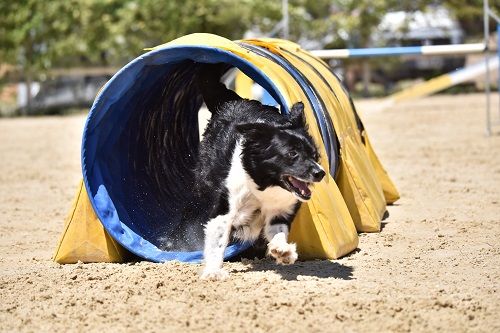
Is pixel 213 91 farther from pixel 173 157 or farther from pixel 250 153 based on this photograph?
pixel 250 153

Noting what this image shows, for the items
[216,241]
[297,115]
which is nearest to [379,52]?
[297,115]

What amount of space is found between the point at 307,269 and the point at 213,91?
174 cm

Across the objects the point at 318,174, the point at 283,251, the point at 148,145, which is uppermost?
the point at 318,174

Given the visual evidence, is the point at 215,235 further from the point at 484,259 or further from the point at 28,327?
the point at 484,259

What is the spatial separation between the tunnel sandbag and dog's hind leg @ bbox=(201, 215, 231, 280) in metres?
0.44

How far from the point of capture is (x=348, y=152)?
7.26 meters

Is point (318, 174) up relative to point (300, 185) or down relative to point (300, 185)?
up

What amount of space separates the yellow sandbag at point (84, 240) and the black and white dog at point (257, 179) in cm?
85

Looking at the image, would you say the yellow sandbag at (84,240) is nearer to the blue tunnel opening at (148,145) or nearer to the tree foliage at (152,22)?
the blue tunnel opening at (148,145)

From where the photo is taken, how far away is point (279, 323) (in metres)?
4.39

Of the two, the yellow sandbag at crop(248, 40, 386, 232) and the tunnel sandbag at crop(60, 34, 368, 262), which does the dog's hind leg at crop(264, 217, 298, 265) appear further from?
the yellow sandbag at crop(248, 40, 386, 232)

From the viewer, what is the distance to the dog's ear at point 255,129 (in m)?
5.34

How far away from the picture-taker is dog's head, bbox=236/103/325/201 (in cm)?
527

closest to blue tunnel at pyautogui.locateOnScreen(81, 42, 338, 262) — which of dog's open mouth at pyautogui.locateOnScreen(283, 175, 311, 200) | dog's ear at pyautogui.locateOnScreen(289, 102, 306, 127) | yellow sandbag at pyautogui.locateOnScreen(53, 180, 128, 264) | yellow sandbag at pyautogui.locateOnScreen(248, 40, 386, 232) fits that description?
yellow sandbag at pyautogui.locateOnScreen(53, 180, 128, 264)
